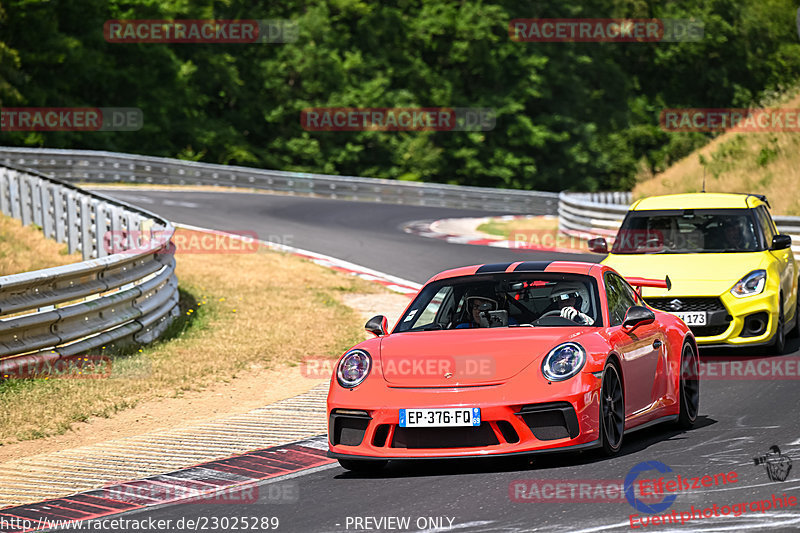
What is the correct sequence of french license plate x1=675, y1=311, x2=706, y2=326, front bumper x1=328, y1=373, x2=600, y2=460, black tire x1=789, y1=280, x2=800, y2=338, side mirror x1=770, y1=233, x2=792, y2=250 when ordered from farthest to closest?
black tire x1=789, y1=280, x2=800, y2=338
side mirror x1=770, y1=233, x2=792, y2=250
french license plate x1=675, y1=311, x2=706, y2=326
front bumper x1=328, y1=373, x2=600, y2=460

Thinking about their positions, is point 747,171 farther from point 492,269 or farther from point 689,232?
point 492,269

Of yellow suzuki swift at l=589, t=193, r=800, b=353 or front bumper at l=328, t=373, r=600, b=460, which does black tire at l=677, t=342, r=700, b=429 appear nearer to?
front bumper at l=328, t=373, r=600, b=460

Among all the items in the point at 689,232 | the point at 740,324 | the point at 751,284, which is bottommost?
the point at 740,324

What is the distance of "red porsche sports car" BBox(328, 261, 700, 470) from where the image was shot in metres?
7.50

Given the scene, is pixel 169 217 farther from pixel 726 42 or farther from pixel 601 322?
pixel 726 42

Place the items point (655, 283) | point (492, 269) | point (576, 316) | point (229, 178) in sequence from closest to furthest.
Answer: point (576, 316) < point (492, 269) < point (655, 283) < point (229, 178)

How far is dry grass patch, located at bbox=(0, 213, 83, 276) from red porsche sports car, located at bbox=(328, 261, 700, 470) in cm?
1081

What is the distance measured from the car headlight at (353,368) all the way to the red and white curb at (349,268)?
32.4 ft

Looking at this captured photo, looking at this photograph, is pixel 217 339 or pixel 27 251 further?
pixel 27 251

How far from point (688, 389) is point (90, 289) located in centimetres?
630

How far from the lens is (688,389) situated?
30.4 feet

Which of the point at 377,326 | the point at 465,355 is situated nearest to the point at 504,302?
the point at 377,326

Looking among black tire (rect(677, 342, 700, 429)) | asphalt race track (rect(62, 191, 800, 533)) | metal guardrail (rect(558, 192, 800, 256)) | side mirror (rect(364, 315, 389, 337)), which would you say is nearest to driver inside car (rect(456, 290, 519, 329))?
side mirror (rect(364, 315, 389, 337))

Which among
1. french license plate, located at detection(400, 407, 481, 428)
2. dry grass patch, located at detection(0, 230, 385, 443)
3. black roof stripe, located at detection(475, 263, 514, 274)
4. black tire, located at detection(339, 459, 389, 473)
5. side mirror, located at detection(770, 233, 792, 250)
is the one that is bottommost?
dry grass patch, located at detection(0, 230, 385, 443)
